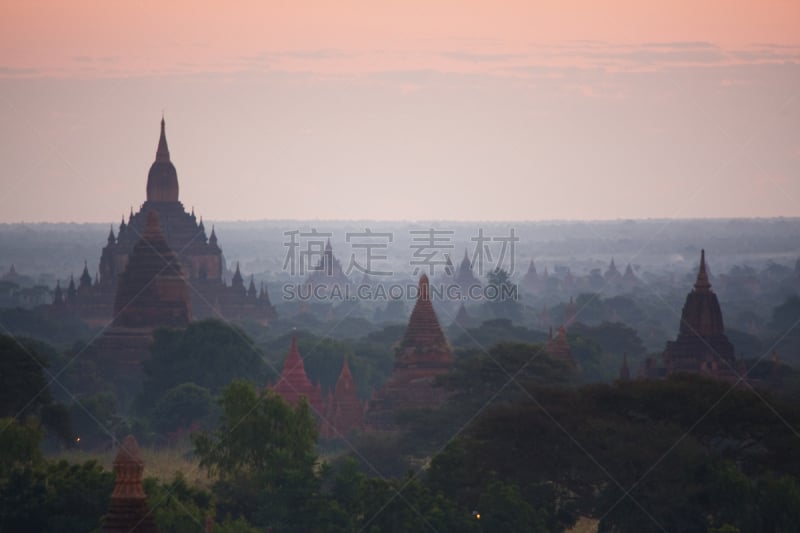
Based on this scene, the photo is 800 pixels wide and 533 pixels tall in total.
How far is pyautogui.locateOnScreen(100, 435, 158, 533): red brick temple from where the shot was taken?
30406 millimetres

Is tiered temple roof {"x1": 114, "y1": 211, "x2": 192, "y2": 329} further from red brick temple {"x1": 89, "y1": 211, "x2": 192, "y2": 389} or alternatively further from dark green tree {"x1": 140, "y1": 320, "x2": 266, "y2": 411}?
dark green tree {"x1": 140, "y1": 320, "x2": 266, "y2": 411}

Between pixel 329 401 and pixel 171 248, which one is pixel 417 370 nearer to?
pixel 329 401

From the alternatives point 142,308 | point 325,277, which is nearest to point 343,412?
point 142,308

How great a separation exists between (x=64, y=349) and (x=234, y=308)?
20426 millimetres

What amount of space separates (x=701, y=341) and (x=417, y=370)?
387 inches

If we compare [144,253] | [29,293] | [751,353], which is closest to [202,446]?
[144,253]

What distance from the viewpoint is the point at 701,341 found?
69.2 m

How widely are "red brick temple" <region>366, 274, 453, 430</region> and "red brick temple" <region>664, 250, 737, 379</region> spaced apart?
735cm

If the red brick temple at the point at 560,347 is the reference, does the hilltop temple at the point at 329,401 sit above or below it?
below

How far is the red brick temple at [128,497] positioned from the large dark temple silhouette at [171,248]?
66.3 meters

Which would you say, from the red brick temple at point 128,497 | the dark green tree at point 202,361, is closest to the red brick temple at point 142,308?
the dark green tree at point 202,361

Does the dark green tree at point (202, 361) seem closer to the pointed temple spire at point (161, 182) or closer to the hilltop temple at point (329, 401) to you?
the hilltop temple at point (329, 401)

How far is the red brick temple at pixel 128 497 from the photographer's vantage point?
99.8 feet

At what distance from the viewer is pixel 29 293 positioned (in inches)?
6260
